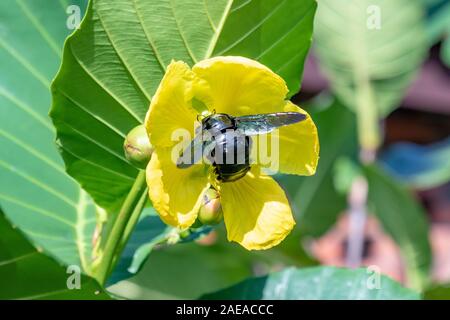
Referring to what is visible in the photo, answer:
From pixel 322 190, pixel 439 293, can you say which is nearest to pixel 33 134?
pixel 439 293

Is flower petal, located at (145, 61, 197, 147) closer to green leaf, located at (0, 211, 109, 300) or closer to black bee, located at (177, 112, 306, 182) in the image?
black bee, located at (177, 112, 306, 182)

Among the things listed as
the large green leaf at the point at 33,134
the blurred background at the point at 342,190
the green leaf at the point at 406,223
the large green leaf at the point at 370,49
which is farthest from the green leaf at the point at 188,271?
the large green leaf at the point at 33,134

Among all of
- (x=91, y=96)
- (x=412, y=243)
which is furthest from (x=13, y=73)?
(x=412, y=243)

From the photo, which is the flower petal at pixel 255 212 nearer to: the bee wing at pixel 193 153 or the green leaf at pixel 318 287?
the bee wing at pixel 193 153

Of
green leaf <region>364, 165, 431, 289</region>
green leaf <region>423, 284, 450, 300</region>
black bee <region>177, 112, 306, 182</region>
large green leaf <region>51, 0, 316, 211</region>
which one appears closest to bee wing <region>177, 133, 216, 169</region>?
black bee <region>177, 112, 306, 182</region>

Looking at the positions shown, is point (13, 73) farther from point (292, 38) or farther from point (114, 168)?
point (292, 38)
